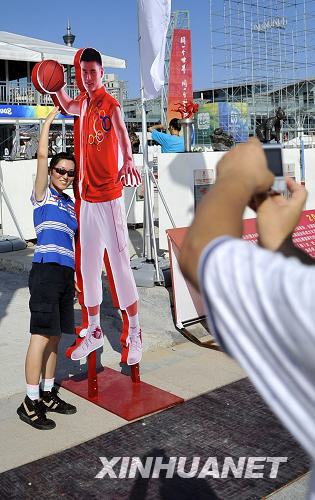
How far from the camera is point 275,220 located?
116 centimetres

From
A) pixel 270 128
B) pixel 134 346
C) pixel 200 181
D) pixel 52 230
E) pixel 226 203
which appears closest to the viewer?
pixel 226 203

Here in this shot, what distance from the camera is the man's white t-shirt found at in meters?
0.80

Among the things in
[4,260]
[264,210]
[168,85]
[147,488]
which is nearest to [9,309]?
[4,260]

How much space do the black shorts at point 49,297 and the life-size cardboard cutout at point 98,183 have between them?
1.27 feet

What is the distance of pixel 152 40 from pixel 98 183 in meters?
2.47

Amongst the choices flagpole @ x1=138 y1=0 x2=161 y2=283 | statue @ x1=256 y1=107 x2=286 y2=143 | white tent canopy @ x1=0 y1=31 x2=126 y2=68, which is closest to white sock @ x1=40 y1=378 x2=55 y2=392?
flagpole @ x1=138 y1=0 x2=161 y2=283

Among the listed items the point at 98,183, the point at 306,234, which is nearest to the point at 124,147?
the point at 98,183

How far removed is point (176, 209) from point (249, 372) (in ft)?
20.8

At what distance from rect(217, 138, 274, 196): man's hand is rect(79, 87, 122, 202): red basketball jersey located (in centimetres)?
322

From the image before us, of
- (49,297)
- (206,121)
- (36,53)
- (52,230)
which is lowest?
(49,297)

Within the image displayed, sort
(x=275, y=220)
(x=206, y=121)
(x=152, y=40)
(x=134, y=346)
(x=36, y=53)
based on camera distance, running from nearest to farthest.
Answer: (x=275, y=220) → (x=134, y=346) → (x=152, y=40) → (x=36, y=53) → (x=206, y=121)

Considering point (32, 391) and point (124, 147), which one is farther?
point (124, 147)

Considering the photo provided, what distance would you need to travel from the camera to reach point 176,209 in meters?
7.19

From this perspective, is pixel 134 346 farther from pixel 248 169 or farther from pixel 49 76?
pixel 248 169
